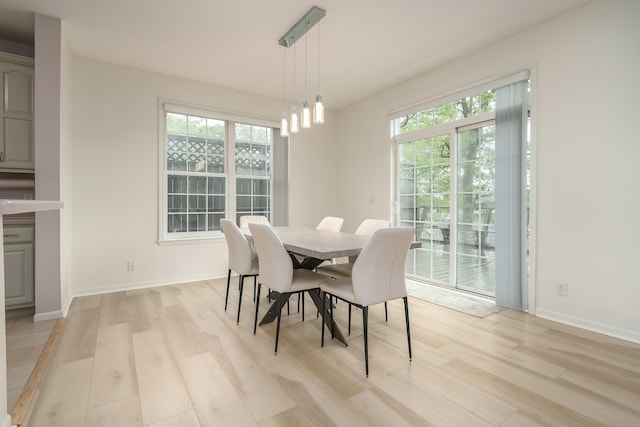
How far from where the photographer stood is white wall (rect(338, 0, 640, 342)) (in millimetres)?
2395

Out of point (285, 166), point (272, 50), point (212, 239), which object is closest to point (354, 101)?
point (285, 166)

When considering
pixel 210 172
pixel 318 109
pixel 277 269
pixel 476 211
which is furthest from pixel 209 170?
pixel 476 211

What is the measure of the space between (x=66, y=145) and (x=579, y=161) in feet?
15.6

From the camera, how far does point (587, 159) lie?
2.58 meters

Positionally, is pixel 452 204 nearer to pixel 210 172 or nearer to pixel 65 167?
pixel 210 172

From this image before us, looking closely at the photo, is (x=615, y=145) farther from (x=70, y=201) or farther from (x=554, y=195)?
(x=70, y=201)

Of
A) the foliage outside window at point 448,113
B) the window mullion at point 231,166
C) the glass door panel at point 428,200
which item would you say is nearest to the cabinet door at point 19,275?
the window mullion at point 231,166

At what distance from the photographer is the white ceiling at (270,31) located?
2.60 m

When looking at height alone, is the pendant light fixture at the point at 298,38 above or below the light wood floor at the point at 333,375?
above

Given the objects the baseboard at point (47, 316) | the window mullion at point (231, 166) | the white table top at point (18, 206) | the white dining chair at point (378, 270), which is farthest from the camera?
the window mullion at point (231, 166)

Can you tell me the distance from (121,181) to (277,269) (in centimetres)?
268

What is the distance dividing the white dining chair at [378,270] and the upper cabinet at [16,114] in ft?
10.4

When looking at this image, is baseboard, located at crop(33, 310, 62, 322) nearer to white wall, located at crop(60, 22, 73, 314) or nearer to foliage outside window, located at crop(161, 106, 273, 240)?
white wall, located at crop(60, 22, 73, 314)

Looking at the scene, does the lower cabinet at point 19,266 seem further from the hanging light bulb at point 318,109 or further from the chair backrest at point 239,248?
the hanging light bulb at point 318,109
